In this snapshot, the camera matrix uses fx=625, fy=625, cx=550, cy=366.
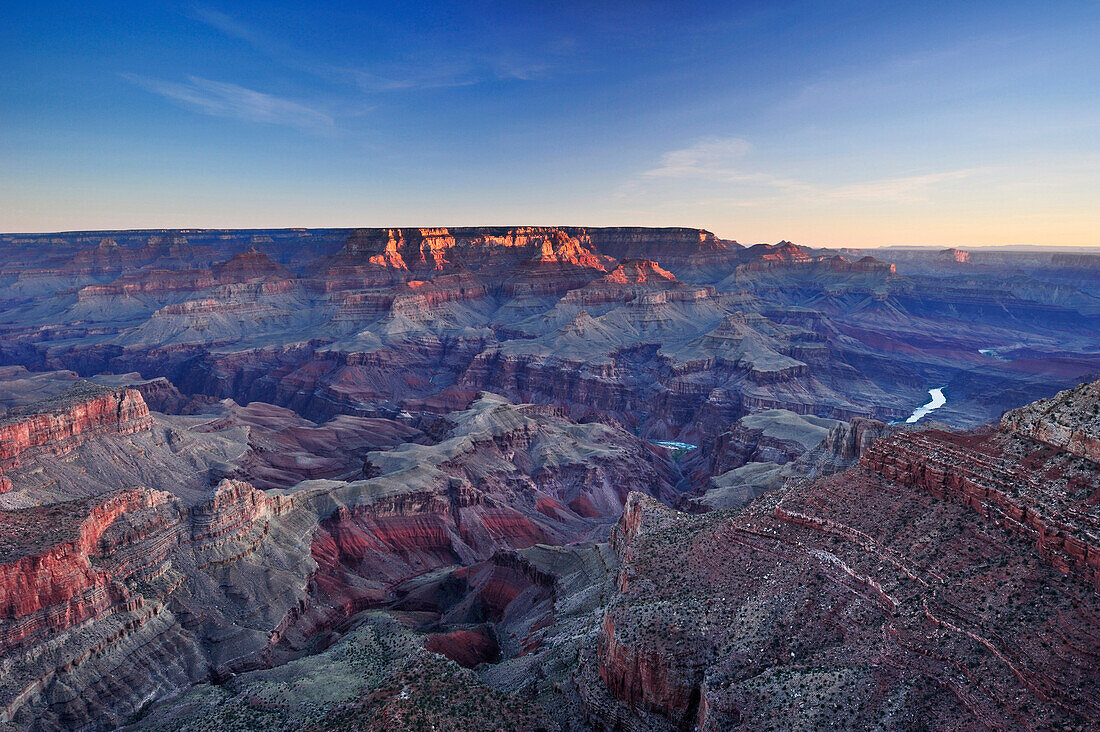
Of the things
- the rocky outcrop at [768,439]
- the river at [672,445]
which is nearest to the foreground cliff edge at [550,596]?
the rocky outcrop at [768,439]

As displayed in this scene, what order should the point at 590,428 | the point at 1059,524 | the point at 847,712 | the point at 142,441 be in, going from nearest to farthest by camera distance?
the point at 847,712
the point at 1059,524
the point at 142,441
the point at 590,428

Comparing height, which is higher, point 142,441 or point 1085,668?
point 1085,668

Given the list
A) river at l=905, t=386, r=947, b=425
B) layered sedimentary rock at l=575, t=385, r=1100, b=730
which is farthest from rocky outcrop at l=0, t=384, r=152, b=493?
river at l=905, t=386, r=947, b=425

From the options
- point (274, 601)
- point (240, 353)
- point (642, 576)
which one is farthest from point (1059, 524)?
point (240, 353)

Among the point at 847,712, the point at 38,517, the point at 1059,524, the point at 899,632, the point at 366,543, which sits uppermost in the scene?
the point at 1059,524

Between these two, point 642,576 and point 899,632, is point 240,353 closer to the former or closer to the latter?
point 642,576

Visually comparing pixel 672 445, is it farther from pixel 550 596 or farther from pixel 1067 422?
pixel 1067 422

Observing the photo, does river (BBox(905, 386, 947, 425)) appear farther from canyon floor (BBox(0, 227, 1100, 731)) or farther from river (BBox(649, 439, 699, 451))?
canyon floor (BBox(0, 227, 1100, 731))
